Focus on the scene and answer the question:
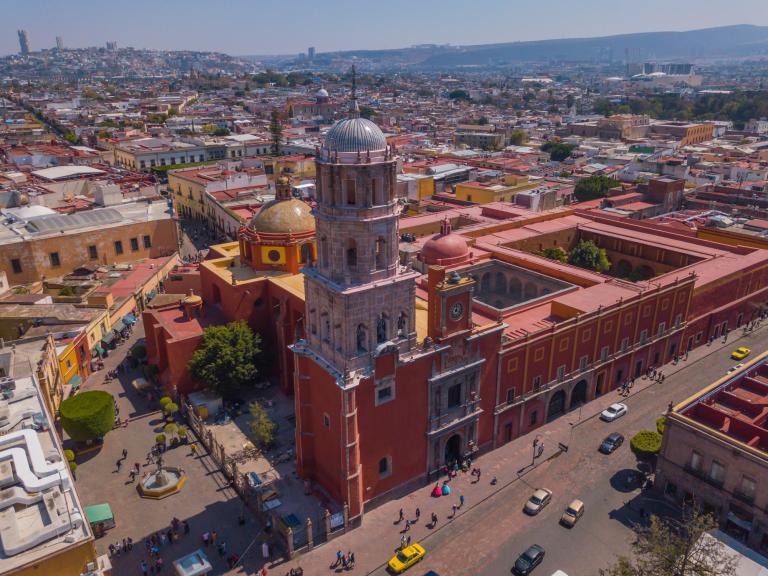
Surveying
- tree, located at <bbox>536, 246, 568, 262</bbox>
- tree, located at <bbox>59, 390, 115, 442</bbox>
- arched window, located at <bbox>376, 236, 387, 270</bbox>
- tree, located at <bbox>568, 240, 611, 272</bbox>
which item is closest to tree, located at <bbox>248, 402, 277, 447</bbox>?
tree, located at <bbox>59, 390, 115, 442</bbox>

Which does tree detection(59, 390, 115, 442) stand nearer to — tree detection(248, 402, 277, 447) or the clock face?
tree detection(248, 402, 277, 447)

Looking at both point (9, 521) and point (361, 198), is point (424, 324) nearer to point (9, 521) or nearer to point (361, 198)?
point (361, 198)

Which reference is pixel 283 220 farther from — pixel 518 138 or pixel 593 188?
pixel 518 138

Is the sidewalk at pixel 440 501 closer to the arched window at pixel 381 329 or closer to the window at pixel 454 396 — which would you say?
the window at pixel 454 396

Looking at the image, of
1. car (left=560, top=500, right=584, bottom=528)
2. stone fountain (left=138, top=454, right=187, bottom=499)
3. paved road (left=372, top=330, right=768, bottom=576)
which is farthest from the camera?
stone fountain (left=138, top=454, right=187, bottom=499)

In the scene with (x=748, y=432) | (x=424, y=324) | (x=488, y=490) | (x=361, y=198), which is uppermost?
(x=361, y=198)

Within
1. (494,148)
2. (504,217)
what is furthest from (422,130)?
(504,217)

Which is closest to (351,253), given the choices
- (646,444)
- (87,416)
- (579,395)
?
(87,416)
